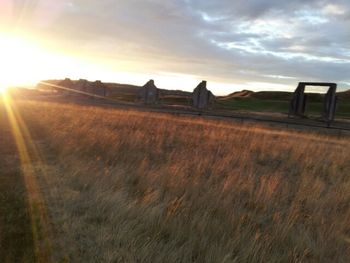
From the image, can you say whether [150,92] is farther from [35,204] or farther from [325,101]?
[35,204]

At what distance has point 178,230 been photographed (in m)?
4.11

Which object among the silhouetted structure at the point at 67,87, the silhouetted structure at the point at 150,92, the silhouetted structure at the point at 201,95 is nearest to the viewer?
the silhouetted structure at the point at 201,95

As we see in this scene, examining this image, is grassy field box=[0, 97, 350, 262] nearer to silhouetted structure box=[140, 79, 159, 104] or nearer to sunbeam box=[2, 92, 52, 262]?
sunbeam box=[2, 92, 52, 262]

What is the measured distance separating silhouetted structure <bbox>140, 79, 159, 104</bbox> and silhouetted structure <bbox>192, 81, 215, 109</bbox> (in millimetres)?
3576

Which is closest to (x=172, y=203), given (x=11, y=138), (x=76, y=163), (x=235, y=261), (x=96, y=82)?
(x=235, y=261)

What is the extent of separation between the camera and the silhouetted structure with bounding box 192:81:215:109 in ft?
113

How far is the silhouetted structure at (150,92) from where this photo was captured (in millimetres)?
35094

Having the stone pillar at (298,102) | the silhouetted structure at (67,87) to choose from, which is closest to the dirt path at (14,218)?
the stone pillar at (298,102)

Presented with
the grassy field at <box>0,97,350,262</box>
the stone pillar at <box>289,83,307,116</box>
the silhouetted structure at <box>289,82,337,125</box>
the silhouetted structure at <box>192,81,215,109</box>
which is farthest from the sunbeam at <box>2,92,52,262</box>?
the silhouetted structure at <box>192,81,215,109</box>

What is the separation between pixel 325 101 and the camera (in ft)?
79.3

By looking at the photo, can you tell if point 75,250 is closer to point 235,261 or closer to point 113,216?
point 113,216

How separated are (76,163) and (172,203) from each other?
2.41 m

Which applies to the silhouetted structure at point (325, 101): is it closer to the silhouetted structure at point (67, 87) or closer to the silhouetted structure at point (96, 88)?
the silhouetted structure at point (96, 88)

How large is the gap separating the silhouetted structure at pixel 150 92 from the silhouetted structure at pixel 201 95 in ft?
11.7
